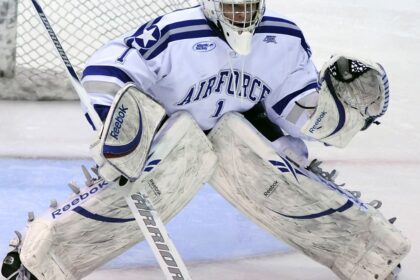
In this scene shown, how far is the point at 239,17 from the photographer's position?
83.0 inches

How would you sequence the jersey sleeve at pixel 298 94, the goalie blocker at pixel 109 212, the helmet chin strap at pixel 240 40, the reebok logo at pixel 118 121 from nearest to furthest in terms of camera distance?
the reebok logo at pixel 118 121
the goalie blocker at pixel 109 212
the helmet chin strap at pixel 240 40
the jersey sleeve at pixel 298 94

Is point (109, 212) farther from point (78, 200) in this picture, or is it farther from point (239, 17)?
point (239, 17)

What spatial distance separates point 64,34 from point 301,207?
181 cm

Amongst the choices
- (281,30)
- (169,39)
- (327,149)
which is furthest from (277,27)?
(327,149)

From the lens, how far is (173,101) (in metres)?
2.17

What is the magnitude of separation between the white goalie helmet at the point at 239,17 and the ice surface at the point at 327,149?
1.72 ft

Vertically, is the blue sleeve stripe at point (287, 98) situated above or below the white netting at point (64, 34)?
above

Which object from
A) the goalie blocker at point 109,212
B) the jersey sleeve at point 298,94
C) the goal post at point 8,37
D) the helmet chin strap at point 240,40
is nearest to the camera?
the goalie blocker at point 109,212

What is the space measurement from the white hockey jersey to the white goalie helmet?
52 mm

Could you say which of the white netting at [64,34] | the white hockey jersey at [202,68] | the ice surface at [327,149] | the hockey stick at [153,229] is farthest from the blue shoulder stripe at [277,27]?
the white netting at [64,34]

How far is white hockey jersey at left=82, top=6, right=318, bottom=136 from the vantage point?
2086mm

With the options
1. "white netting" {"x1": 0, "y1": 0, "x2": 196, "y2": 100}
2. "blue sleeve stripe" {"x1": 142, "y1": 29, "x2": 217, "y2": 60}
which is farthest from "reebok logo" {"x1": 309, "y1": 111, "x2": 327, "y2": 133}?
"white netting" {"x1": 0, "y1": 0, "x2": 196, "y2": 100}

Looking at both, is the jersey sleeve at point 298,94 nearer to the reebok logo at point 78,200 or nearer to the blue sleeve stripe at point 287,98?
the blue sleeve stripe at point 287,98

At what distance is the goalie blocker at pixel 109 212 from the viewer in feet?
6.58
